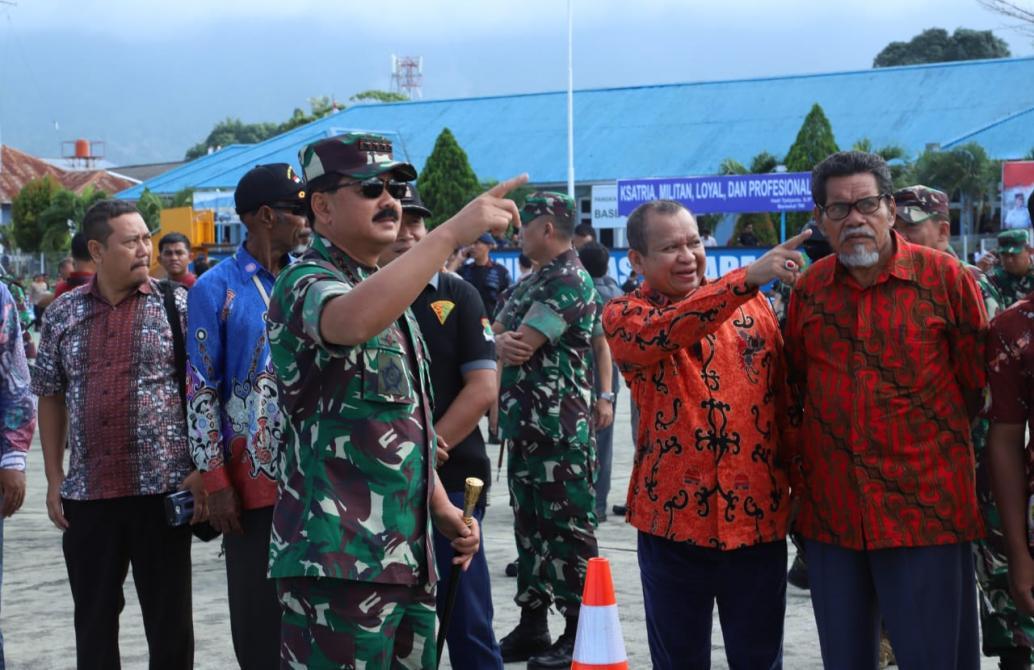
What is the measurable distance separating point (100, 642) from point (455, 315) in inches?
72.6

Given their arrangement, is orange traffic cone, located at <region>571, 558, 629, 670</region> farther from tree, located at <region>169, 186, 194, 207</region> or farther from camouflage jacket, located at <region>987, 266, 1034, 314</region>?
tree, located at <region>169, 186, 194, 207</region>

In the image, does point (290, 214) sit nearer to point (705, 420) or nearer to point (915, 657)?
point (705, 420)

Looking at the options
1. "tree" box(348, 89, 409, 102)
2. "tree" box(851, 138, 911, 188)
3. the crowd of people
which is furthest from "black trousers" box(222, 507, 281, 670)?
"tree" box(348, 89, 409, 102)

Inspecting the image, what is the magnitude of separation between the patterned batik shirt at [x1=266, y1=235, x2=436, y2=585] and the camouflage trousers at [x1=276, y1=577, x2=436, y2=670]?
0.19 feet

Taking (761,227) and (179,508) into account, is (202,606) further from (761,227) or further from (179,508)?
(761,227)

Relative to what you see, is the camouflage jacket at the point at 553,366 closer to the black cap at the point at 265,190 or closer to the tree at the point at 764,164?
the black cap at the point at 265,190

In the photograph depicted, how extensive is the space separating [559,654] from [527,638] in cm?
20

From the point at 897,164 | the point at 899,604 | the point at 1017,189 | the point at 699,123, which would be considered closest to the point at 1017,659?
the point at 899,604

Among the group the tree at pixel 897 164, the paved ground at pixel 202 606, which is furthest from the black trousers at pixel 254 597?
the tree at pixel 897 164

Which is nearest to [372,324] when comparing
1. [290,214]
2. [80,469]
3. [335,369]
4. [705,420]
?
[335,369]

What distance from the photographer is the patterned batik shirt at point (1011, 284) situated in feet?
30.4

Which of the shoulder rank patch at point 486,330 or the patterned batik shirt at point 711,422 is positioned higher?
the shoulder rank patch at point 486,330

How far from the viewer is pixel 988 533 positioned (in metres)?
4.75

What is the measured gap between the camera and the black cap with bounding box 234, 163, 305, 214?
15.5 feet
